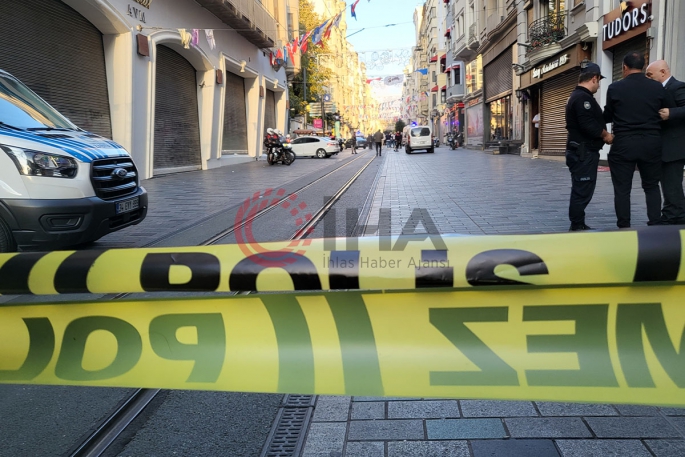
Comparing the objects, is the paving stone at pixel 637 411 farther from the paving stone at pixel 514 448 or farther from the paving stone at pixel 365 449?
the paving stone at pixel 365 449

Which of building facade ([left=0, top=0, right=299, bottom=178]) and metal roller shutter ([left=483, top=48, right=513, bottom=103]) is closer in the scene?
building facade ([left=0, top=0, right=299, bottom=178])

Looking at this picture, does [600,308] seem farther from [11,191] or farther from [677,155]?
[11,191]

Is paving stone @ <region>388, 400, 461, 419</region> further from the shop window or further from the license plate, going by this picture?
the shop window

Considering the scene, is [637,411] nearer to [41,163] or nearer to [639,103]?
[639,103]

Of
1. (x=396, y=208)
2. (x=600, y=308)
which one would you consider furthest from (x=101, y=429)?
(x=396, y=208)

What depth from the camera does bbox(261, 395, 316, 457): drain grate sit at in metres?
2.28

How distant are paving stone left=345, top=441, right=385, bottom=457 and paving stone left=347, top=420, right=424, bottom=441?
32 millimetres

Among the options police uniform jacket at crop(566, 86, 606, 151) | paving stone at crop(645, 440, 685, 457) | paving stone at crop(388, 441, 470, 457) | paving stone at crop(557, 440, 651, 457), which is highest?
police uniform jacket at crop(566, 86, 606, 151)

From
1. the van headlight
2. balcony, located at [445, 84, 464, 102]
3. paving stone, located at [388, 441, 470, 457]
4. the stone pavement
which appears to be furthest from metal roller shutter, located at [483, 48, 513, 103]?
paving stone, located at [388, 441, 470, 457]

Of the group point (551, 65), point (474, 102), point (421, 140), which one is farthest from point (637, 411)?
point (474, 102)

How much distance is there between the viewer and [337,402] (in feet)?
8.85

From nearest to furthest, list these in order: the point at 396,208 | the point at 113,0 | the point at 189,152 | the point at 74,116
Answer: the point at 396,208
the point at 74,116
the point at 113,0
the point at 189,152

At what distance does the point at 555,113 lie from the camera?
22031 millimetres

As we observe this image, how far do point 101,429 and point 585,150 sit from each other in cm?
510
